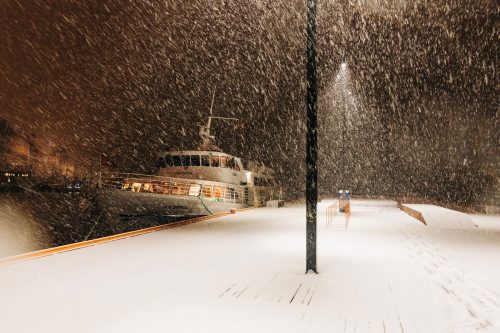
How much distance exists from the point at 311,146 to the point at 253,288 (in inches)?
103

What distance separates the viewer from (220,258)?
26.2 ft

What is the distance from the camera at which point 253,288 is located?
18.8ft

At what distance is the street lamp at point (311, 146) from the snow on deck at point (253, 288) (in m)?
0.51

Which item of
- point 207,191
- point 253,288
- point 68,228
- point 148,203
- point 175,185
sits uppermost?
point 175,185

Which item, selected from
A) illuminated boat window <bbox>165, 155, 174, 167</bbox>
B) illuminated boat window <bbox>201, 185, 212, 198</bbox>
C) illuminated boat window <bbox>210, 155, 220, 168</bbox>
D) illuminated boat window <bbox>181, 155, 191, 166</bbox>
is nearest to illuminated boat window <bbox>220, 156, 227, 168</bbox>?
illuminated boat window <bbox>210, 155, 220, 168</bbox>

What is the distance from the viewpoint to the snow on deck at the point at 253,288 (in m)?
4.29

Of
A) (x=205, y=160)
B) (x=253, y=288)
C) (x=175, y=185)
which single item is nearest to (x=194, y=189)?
(x=175, y=185)

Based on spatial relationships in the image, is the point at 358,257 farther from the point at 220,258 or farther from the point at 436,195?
the point at 436,195

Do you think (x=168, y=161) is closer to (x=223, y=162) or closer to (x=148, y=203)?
(x=223, y=162)

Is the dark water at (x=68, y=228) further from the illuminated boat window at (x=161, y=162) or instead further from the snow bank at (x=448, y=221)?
the snow bank at (x=448, y=221)

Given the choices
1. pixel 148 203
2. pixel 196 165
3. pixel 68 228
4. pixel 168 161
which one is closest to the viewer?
pixel 148 203

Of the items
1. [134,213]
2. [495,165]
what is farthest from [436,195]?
[134,213]

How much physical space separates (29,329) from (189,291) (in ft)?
6.75

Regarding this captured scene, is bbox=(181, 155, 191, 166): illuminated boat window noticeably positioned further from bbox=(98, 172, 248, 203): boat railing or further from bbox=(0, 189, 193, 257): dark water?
bbox=(0, 189, 193, 257): dark water
